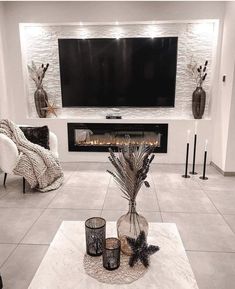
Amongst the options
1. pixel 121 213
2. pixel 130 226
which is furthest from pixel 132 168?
pixel 121 213

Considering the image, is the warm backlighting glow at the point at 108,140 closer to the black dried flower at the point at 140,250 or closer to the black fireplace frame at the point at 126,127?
the black fireplace frame at the point at 126,127

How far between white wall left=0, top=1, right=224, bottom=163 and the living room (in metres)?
0.01

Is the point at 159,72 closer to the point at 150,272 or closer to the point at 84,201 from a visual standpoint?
the point at 84,201

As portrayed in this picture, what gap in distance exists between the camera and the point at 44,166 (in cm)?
314

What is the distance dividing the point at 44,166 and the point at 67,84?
1.71m

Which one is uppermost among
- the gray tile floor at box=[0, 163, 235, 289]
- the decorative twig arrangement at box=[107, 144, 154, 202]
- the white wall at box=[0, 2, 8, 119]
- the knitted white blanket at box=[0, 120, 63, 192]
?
the white wall at box=[0, 2, 8, 119]

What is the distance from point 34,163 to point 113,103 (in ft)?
5.92

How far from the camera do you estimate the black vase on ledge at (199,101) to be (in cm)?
404

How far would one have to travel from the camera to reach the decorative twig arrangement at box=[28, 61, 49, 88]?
422cm

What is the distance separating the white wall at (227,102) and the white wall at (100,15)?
0.77 feet

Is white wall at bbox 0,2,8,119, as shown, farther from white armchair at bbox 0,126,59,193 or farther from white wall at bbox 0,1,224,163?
white armchair at bbox 0,126,59,193

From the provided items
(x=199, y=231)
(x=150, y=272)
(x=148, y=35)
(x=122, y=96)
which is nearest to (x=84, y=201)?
(x=199, y=231)

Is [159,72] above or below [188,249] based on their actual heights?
above

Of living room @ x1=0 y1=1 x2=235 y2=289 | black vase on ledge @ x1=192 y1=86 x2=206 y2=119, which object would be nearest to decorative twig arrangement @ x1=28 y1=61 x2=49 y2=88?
living room @ x1=0 y1=1 x2=235 y2=289
